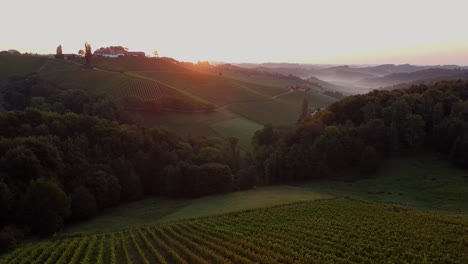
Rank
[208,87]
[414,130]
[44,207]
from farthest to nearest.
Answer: [208,87]
[414,130]
[44,207]

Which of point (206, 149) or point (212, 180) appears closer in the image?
point (212, 180)

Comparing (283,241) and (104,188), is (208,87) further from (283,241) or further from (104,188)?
(283,241)

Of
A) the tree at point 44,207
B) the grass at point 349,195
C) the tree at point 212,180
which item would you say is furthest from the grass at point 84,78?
the tree at point 44,207

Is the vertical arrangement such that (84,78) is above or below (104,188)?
above

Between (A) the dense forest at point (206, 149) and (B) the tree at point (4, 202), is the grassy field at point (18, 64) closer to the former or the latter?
(A) the dense forest at point (206, 149)

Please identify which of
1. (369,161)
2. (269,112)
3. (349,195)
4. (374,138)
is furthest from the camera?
(269,112)

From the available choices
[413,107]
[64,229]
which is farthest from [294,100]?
[64,229]

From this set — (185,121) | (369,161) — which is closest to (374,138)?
(369,161)
